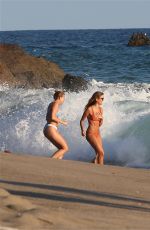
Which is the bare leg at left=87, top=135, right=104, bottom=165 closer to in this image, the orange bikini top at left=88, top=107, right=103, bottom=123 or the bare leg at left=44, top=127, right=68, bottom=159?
the orange bikini top at left=88, top=107, right=103, bottom=123

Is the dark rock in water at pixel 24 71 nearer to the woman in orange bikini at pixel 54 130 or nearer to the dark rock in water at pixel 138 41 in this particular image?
the woman in orange bikini at pixel 54 130

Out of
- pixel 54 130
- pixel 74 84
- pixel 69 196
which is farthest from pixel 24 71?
pixel 69 196

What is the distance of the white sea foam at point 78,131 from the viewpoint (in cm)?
1334

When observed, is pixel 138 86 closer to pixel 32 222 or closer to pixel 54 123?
pixel 54 123

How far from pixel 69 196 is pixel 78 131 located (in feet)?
25.1

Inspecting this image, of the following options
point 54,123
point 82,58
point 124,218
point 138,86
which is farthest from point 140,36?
point 124,218

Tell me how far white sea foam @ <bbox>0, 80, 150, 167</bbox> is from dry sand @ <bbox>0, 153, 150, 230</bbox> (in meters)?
4.26

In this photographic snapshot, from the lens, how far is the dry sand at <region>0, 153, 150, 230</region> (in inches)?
216

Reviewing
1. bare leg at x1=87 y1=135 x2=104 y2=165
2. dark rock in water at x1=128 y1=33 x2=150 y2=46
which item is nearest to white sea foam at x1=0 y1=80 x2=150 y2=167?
bare leg at x1=87 y1=135 x2=104 y2=165

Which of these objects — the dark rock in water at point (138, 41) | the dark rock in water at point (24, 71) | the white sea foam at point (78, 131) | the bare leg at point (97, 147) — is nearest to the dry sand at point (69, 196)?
the bare leg at point (97, 147)

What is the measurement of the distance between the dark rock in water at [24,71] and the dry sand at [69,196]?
14.3 meters

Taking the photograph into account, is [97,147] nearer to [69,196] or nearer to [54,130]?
[54,130]

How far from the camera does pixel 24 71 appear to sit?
24844mm

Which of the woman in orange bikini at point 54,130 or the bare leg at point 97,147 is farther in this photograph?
the bare leg at point 97,147
